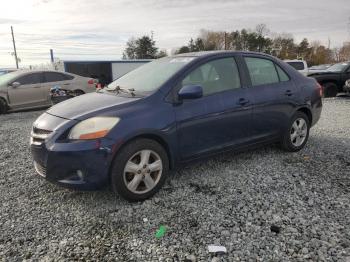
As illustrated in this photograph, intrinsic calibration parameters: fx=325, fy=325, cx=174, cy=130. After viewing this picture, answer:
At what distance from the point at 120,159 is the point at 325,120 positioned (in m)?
6.55

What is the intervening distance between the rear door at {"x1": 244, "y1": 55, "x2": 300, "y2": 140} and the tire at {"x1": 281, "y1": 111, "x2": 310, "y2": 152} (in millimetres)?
152

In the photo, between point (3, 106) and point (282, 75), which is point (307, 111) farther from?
Answer: point (3, 106)

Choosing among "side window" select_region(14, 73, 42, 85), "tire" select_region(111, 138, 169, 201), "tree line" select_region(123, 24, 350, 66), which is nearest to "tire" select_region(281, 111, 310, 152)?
"tire" select_region(111, 138, 169, 201)

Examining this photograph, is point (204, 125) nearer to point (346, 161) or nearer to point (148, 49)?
point (346, 161)

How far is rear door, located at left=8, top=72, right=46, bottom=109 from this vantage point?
34.6 feet

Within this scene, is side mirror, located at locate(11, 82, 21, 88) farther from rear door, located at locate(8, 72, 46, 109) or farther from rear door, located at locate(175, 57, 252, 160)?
rear door, located at locate(175, 57, 252, 160)

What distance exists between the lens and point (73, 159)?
3.26 meters

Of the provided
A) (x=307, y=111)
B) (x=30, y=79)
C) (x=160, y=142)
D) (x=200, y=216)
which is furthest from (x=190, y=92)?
(x=30, y=79)

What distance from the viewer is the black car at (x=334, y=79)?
44.5 feet

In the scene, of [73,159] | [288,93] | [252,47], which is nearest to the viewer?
[73,159]

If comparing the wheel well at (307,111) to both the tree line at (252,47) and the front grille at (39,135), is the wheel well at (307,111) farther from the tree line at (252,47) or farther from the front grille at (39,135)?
the tree line at (252,47)

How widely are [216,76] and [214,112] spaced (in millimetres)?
527

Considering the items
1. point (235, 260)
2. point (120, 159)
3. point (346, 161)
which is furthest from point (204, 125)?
point (346, 161)

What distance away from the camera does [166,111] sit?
3.67m
